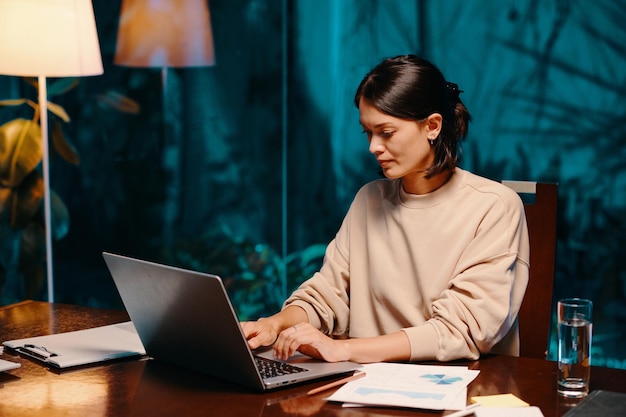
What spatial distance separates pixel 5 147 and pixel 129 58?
684 millimetres

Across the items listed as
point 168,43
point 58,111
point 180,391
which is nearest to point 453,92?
point 180,391

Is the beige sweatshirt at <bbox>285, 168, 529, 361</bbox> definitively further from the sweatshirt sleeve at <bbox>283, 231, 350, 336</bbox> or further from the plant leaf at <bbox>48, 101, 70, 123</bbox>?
the plant leaf at <bbox>48, 101, 70, 123</bbox>

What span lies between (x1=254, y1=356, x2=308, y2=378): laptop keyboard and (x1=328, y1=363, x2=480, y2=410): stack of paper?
113 mm

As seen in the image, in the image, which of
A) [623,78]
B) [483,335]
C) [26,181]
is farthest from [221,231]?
[483,335]

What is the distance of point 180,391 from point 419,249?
0.69 metres

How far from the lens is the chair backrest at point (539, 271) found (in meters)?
2.17

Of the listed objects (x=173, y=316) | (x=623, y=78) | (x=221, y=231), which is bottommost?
(x=221, y=231)

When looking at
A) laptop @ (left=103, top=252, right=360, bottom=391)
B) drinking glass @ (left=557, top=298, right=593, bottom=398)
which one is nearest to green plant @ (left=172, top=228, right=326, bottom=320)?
laptop @ (left=103, top=252, right=360, bottom=391)

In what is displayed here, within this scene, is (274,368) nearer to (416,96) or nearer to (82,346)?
(82,346)

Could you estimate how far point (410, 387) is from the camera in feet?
5.04

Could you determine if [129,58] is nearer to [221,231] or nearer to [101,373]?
[221,231]

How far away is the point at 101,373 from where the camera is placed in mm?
1674

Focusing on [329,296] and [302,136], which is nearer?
[329,296]

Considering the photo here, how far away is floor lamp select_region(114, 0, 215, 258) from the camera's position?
156 inches
